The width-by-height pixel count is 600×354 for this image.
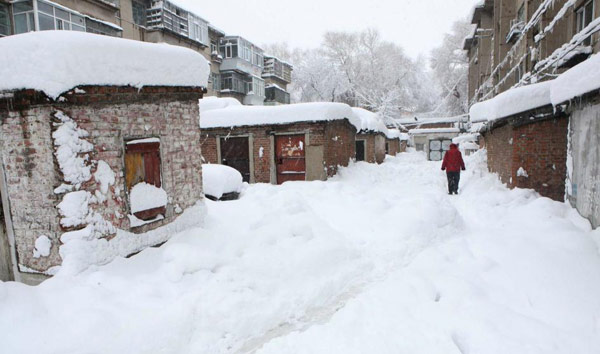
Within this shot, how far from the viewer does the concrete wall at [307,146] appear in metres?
11.9

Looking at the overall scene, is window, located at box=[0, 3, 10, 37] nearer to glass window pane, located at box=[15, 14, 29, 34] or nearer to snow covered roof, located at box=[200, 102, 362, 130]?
glass window pane, located at box=[15, 14, 29, 34]

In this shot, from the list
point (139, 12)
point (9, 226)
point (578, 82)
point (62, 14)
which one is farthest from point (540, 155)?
point (139, 12)

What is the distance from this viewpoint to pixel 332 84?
46000 mm

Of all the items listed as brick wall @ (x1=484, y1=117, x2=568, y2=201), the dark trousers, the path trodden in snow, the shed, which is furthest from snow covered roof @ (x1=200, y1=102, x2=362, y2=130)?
the shed

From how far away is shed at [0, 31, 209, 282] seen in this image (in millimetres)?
4199

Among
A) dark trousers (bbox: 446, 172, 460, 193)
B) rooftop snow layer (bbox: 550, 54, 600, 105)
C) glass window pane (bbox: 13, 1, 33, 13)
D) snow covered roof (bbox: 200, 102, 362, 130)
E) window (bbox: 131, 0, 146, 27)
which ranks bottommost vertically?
dark trousers (bbox: 446, 172, 460, 193)

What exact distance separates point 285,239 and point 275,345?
7.96 feet

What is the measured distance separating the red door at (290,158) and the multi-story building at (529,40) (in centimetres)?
673

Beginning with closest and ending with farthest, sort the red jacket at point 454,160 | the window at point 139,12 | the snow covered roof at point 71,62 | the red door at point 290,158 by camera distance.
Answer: the snow covered roof at point 71,62, the red jacket at point 454,160, the red door at point 290,158, the window at point 139,12

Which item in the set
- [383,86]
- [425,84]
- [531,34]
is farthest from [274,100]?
[531,34]

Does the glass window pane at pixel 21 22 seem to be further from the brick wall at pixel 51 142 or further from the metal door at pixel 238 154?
the brick wall at pixel 51 142

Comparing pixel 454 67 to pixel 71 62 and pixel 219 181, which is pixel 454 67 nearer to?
pixel 219 181

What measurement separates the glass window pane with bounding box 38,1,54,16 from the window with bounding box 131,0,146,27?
7210mm

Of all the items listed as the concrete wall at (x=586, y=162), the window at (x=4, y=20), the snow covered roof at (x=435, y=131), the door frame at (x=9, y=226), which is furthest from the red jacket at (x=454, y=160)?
the snow covered roof at (x=435, y=131)
